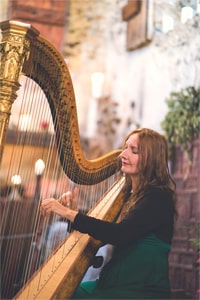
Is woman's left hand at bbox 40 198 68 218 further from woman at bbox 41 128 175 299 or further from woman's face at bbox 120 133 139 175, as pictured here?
woman's face at bbox 120 133 139 175

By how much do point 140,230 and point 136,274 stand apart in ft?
0.57

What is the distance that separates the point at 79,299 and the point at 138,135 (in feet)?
2.37

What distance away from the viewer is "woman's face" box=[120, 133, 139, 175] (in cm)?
183

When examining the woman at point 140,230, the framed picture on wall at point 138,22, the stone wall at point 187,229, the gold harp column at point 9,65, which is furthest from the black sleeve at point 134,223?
the framed picture on wall at point 138,22

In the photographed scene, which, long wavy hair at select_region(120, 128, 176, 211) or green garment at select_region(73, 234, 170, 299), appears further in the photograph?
long wavy hair at select_region(120, 128, 176, 211)

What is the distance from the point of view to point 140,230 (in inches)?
64.4

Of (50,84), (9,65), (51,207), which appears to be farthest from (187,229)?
(9,65)

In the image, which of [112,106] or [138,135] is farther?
[112,106]

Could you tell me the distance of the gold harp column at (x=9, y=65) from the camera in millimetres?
1293

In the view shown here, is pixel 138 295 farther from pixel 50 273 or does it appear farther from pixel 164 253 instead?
pixel 50 273

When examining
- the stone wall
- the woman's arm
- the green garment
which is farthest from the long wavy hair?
the stone wall

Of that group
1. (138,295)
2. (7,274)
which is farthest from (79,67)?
(138,295)

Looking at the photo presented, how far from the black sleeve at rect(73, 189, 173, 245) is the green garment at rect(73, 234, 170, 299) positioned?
67 mm

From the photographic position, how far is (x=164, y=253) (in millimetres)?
1734
